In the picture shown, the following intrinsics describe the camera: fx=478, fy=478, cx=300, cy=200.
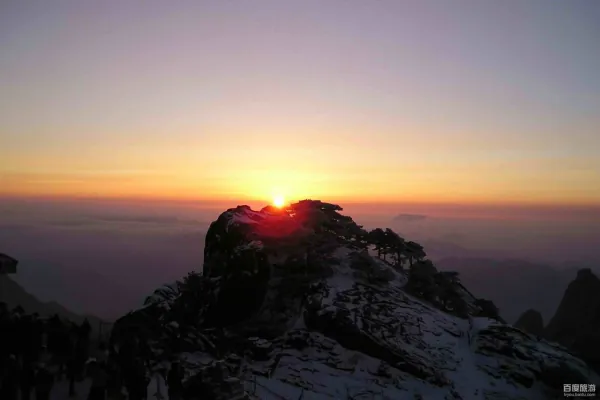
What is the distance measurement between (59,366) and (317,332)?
70.1ft

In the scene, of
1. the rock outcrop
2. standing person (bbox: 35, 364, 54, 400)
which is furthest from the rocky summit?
the rock outcrop

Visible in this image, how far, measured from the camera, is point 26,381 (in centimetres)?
3341

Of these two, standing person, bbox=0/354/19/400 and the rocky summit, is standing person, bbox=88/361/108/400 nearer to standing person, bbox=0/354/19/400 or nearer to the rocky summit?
the rocky summit

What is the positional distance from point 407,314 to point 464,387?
32.3 ft

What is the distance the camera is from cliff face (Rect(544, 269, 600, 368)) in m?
90.6

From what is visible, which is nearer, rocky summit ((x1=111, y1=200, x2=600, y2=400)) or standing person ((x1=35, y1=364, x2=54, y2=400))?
standing person ((x1=35, y1=364, x2=54, y2=400))

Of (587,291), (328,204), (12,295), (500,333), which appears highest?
(328,204)

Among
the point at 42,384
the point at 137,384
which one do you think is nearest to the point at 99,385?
the point at 137,384

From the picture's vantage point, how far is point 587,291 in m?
103

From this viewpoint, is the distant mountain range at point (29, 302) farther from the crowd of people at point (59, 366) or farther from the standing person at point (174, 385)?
the standing person at point (174, 385)

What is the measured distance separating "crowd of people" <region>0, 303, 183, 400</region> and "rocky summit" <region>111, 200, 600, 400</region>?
1.43 m

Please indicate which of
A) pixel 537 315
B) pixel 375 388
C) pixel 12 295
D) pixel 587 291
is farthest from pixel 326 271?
pixel 12 295

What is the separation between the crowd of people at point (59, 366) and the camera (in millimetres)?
33438

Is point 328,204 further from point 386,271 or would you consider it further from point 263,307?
point 263,307
